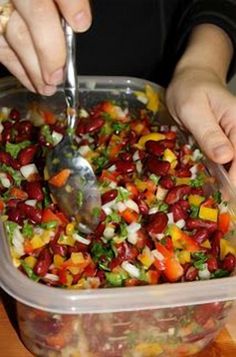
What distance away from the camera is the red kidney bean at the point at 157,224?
963 mm

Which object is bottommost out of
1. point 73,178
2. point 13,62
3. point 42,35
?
point 73,178

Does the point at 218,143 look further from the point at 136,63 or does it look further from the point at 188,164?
the point at 136,63

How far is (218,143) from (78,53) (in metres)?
0.60

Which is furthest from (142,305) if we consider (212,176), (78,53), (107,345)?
(78,53)

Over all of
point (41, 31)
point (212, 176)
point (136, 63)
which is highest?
point (41, 31)

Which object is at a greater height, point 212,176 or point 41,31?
point 41,31

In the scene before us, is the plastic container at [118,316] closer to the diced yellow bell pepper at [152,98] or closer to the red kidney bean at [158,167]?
the red kidney bean at [158,167]

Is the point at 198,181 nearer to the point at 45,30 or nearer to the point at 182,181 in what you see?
the point at 182,181

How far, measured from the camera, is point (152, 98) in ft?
4.26

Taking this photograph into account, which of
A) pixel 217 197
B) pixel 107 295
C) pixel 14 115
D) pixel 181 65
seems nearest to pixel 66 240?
pixel 107 295

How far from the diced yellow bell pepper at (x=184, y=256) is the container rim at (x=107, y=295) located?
0.29 ft

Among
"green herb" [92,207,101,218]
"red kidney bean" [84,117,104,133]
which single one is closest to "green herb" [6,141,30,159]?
"red kidney bean" [84,117,104,133]

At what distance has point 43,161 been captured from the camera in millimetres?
1116

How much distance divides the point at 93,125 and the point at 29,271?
1.26 feet
